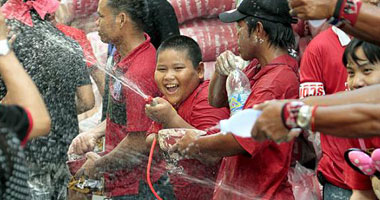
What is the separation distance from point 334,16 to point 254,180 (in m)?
1.15

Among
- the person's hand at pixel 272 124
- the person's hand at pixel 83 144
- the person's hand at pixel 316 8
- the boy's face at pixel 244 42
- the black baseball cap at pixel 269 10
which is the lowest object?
the person's hand at pixel 83 144

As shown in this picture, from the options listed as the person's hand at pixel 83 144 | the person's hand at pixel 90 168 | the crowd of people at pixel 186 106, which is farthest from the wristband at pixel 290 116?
the person's hand at pixel 83 144

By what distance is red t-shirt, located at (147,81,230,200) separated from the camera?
6191 mm

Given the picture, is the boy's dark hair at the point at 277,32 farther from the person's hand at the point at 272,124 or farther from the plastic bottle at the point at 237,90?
the person's hand at the point at 272,124

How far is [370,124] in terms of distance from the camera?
447cm

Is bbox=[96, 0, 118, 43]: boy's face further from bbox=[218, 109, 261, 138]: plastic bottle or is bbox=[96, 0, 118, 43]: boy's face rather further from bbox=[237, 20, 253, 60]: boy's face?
bbox=[218, 109, 261, 138]: plastic bottle

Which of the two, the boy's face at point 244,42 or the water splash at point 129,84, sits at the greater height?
the boy's face at point 244,42

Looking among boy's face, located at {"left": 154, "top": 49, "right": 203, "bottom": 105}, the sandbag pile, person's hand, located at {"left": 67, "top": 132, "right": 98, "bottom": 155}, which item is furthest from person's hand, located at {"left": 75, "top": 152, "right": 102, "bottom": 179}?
the sandbag pile

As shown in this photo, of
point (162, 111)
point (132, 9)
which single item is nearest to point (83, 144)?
point (132, 9)

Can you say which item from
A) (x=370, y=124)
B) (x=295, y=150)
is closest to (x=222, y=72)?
(x=295, y=150)

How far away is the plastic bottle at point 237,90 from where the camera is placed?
582cm

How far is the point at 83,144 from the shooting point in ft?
23.3

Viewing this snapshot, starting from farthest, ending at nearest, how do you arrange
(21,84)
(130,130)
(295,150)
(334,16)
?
(130,130), (295,150), (334,16), (21,84)

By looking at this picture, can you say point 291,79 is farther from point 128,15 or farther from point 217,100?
point 128,15
